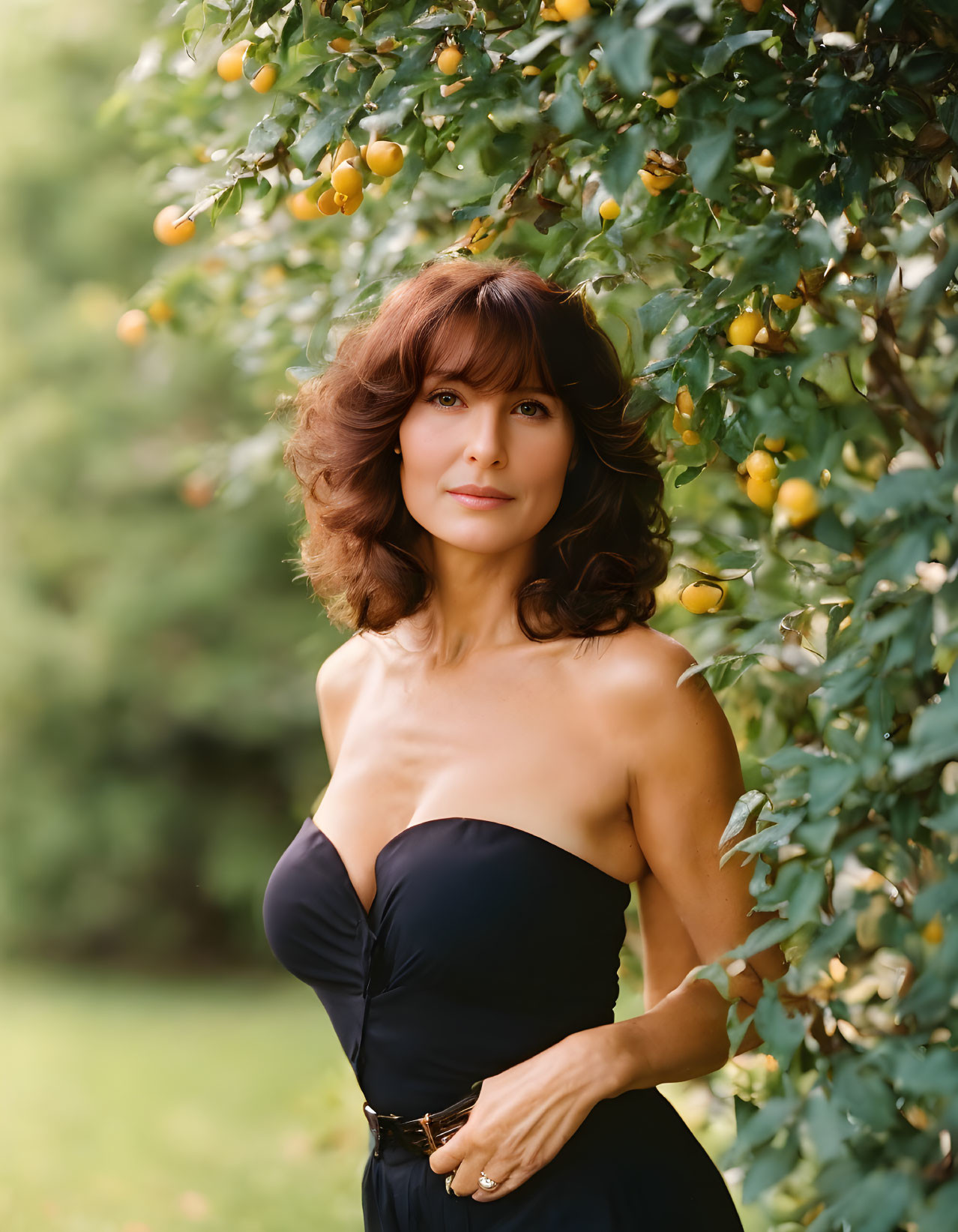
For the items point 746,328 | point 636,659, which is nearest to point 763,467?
point 746,328

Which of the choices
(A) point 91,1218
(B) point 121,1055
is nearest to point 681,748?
(A) point 91,1218

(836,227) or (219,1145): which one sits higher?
(836,227)

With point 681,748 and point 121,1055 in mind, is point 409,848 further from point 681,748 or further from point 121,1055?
point 121,1055

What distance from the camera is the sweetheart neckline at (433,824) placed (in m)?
1.55

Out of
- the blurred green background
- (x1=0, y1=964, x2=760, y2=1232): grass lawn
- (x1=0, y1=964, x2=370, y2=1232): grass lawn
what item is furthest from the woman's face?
the blurred green background

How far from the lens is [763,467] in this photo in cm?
138

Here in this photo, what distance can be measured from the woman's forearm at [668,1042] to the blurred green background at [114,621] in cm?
540

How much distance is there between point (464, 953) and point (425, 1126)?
24 centimetres

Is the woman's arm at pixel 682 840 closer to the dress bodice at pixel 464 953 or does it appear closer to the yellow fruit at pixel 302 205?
A: the dress bodice at pixel 464 953

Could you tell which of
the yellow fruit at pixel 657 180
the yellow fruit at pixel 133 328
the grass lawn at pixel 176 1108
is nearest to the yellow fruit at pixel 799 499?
the yellow fruit at pixel 657 180

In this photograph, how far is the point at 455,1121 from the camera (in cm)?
156

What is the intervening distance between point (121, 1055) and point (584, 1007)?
5.63 meters

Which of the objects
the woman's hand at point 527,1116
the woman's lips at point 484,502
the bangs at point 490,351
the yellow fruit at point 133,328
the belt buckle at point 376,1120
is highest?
the bangs at point 490,351

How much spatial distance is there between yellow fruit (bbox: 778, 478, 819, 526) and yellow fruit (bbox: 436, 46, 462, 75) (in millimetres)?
608
